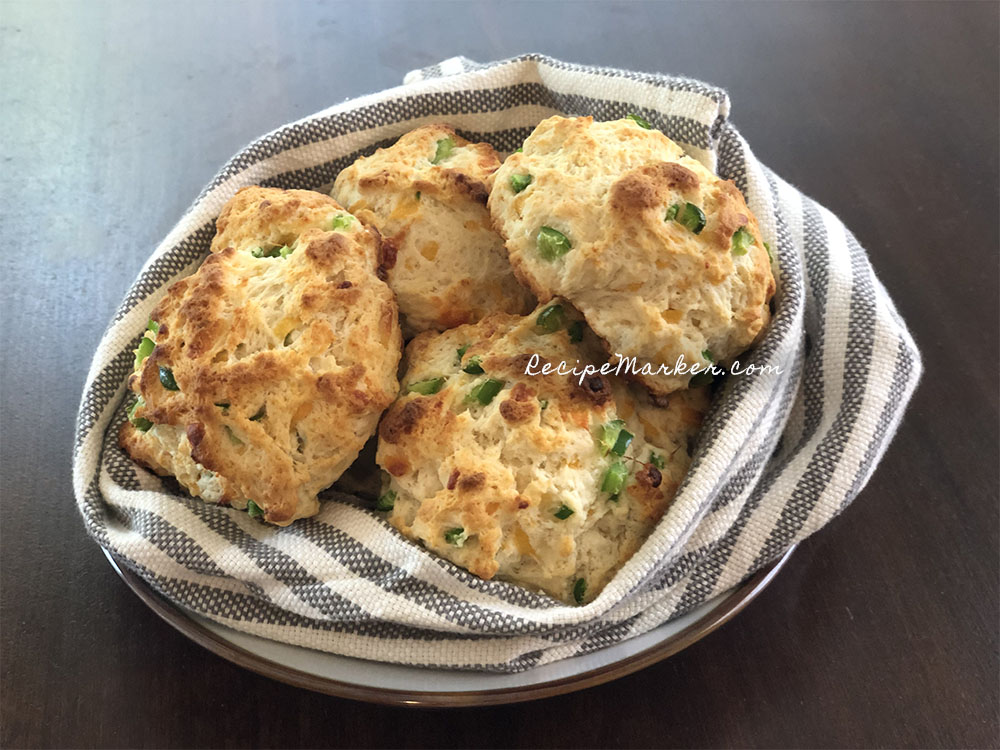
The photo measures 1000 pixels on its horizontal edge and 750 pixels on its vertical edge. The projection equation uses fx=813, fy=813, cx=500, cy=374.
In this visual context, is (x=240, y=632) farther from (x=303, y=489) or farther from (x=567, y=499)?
(x=567, y=499)

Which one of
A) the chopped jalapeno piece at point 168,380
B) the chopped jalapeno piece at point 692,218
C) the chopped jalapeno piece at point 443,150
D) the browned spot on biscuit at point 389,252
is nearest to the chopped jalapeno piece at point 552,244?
the chopped jalapeno piece at point 692,218

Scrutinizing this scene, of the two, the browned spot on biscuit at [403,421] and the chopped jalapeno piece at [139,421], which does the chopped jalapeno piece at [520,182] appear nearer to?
the browned spot on biscuit at [403,421]

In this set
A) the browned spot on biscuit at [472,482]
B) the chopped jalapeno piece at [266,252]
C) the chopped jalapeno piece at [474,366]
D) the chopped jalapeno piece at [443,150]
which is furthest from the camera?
the chopped jalapeno piece at [443,150]

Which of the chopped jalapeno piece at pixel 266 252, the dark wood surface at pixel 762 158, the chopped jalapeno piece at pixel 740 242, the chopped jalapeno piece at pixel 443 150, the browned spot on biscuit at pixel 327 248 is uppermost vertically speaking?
the chopped jalapeno piece at pixel 443 150

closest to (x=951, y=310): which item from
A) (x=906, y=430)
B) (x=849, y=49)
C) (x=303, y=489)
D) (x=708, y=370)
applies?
(x=906, y=430)

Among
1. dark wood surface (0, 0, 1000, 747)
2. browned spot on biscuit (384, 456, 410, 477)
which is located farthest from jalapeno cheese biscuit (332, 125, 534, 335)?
dark wood surface (0, 0, 1000, 747)

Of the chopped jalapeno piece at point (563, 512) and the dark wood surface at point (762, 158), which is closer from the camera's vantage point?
the chopped jalapeno piece at point (563, 512)
